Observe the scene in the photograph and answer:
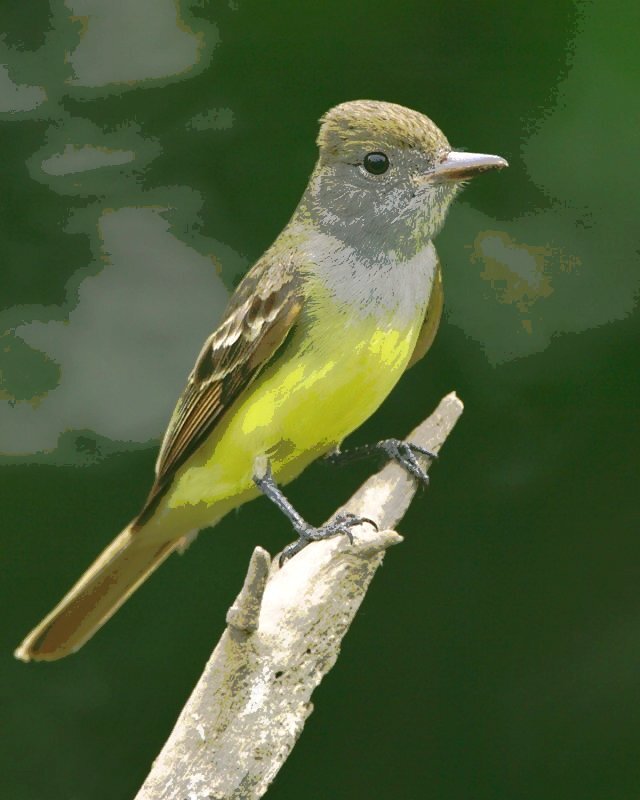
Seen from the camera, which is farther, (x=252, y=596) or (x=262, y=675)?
(x=262, y=675)

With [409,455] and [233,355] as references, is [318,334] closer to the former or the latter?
[233,355]

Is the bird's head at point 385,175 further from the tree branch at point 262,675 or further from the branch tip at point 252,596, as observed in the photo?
the branch tip at point 252,596

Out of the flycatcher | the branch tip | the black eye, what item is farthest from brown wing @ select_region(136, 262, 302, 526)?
the branch tip

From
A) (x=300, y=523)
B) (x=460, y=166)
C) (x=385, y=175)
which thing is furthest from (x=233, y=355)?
(x=460, y=166)

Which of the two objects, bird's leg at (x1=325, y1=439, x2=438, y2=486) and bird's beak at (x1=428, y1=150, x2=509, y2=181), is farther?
bird's leg at (x1=325, y1=439, x2=438, y2=486)

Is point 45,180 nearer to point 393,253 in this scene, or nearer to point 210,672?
point 393,253

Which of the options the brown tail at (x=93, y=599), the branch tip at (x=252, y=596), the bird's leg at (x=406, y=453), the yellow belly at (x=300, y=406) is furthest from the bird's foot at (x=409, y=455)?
the branch tip at (x=252, y=596)

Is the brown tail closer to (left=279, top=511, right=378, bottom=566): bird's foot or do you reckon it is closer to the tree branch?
(left=279, top=511, right=378, bottom=566): bird's foot
